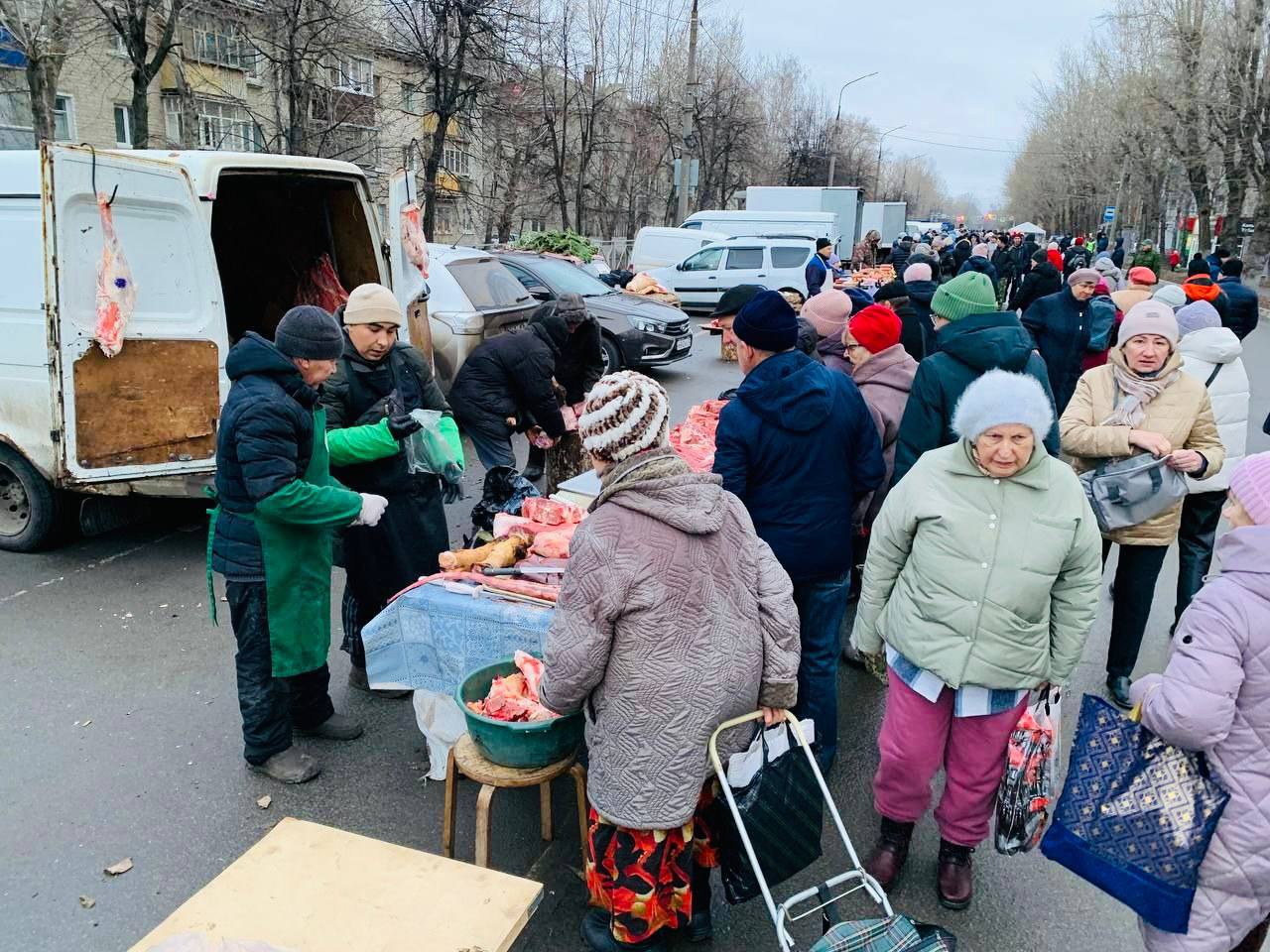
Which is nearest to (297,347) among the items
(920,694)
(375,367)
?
(375,367)

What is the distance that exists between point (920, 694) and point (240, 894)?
2.11 meters

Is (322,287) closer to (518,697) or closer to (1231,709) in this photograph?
(518,697)

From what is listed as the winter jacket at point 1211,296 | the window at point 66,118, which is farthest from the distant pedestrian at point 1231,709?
the window at point 66,118

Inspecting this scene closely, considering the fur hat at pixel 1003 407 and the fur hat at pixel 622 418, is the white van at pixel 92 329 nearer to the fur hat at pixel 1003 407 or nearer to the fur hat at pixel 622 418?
the fur hat at pixel 622 418

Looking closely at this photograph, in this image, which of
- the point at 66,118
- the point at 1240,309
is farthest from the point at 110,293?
the point at 66,118

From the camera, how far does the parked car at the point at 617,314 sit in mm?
11938

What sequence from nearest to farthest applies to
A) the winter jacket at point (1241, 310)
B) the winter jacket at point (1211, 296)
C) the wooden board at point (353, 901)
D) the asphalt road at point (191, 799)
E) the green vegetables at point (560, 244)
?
the wooden board at point (353, 901) → the asphalt road at point (191, 799) → the winter jacket at point (1211, 296) → the winter jacket at point (1241, 310) → the green vegetables at point (560, 244)

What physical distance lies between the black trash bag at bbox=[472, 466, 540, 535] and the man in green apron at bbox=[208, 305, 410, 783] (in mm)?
1109

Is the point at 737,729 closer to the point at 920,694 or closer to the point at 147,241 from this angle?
the point at 920,694

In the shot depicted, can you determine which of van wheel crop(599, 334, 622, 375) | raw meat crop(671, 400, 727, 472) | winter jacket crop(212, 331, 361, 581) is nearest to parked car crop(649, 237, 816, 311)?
van wheel crop(599, 334, 622, 375)

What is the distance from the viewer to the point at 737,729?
259 cm

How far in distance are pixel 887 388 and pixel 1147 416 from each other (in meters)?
1.19

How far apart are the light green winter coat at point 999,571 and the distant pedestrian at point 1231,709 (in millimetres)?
509

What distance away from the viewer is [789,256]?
63.4ft
